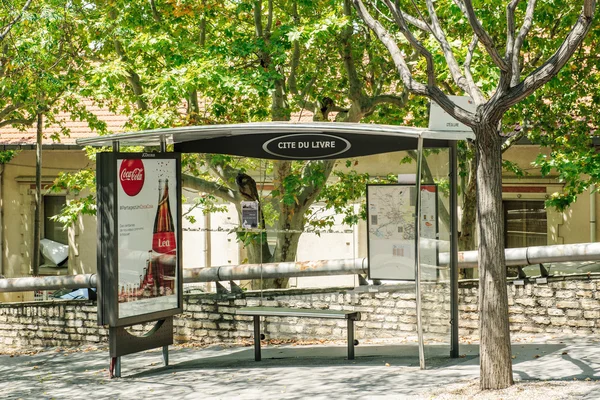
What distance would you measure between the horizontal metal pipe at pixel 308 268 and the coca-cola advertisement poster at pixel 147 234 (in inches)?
77.6

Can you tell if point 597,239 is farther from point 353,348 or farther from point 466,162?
point 353,348

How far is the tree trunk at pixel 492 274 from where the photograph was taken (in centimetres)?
862

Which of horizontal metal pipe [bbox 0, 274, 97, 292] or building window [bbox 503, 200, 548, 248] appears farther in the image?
building window [bbox 503, 200, 548, 248]

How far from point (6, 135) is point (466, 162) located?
13.6 m

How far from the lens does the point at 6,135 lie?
84.6ft

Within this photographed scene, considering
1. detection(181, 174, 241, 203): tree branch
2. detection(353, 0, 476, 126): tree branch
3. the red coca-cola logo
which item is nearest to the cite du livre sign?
the red coca-cola logo

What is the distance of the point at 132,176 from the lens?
10.7 m

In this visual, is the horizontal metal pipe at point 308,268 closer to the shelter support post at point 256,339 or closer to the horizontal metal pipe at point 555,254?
the horizontal metal pipe at point 555,254

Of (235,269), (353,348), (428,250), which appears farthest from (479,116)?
(235,269)

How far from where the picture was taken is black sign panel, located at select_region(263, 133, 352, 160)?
11.1m

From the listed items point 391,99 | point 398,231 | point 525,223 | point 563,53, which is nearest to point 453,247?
point 398,231

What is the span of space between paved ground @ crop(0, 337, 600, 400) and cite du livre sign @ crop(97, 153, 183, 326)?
80 centimetres

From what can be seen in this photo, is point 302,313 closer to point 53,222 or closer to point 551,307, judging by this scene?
point 551,307

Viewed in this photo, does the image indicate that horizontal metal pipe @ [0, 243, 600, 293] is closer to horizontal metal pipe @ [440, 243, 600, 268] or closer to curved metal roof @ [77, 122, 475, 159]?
horizontal metal pipe @ [440, 243, 600, 268]
